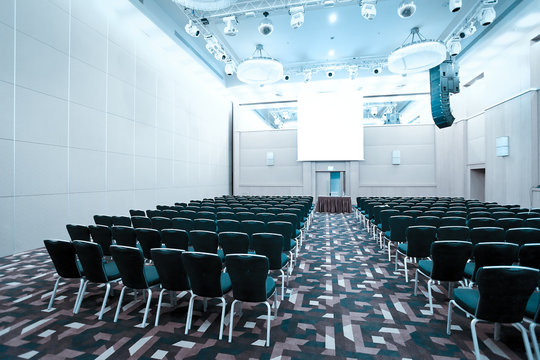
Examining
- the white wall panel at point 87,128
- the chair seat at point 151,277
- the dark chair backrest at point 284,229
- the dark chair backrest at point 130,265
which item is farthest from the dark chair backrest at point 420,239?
the white wall panel at point 87,128

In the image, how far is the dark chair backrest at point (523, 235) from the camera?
383 cm

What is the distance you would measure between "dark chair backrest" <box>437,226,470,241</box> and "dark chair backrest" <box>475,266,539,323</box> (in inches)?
77.4

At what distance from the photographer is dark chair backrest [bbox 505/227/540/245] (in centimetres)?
383

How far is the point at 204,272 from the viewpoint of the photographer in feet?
8.64

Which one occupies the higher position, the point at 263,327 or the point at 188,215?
the point at 188,215

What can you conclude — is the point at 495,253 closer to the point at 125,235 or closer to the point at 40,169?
the point at 125,235

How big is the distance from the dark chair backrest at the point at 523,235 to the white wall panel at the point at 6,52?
941cm

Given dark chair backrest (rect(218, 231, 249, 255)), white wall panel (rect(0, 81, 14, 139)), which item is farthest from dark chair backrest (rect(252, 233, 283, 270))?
white wall panel (rect(0, 81, 14, 139))

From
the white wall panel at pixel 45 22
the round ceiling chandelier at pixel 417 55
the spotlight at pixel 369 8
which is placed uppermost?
the spotlight at pixel 369 8

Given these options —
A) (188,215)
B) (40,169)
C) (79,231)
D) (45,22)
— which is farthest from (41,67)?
(188,215)

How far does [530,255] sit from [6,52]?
9280mm

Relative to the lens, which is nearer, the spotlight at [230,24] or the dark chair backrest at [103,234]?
the dark chair backrest at [103,234]

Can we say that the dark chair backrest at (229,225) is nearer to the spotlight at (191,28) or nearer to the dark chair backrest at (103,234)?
the dark chair backrest at (103,234)

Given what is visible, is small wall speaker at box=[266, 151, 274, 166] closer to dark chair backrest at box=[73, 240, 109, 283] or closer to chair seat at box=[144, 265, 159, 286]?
chair seat at box=[144, 265, 159, 286]
